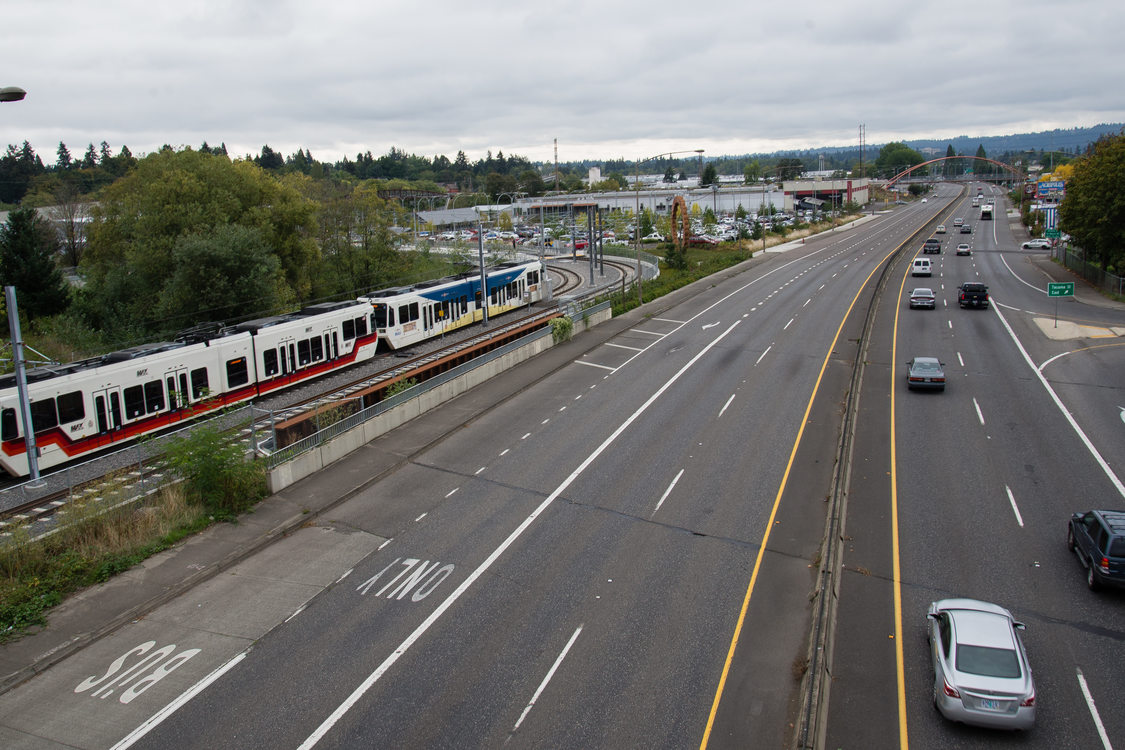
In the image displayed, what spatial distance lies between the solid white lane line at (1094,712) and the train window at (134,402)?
88.5ft

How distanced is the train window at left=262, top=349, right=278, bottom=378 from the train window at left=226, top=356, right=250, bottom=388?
0.99 metres

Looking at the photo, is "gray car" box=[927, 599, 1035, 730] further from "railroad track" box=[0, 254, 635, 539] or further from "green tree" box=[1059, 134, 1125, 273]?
"green tree" box=[1059, 134, 1125, 273]

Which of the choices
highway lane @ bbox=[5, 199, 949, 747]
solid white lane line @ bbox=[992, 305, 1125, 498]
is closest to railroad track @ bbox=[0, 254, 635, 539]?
highway lane @ bbox=[5, 199, 949, 747]

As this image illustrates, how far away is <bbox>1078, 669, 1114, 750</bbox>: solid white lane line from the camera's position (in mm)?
11930

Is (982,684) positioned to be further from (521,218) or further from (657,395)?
(521,218)

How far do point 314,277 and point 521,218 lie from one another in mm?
107095

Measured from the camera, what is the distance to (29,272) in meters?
51.6

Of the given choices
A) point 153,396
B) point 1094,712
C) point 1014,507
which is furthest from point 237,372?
point 1094,712

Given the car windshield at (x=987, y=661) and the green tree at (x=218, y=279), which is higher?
the green tree at (x=218, y=279)

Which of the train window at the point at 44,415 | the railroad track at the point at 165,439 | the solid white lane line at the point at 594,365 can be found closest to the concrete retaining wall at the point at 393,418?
the railroad track at the point at 165,439

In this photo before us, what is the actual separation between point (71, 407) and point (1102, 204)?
5845 cm

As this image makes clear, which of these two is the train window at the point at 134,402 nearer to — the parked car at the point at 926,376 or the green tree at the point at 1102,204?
the parked car at the point at 926,376

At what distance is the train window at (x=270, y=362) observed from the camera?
1228 inches

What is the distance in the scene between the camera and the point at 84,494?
19656mm
